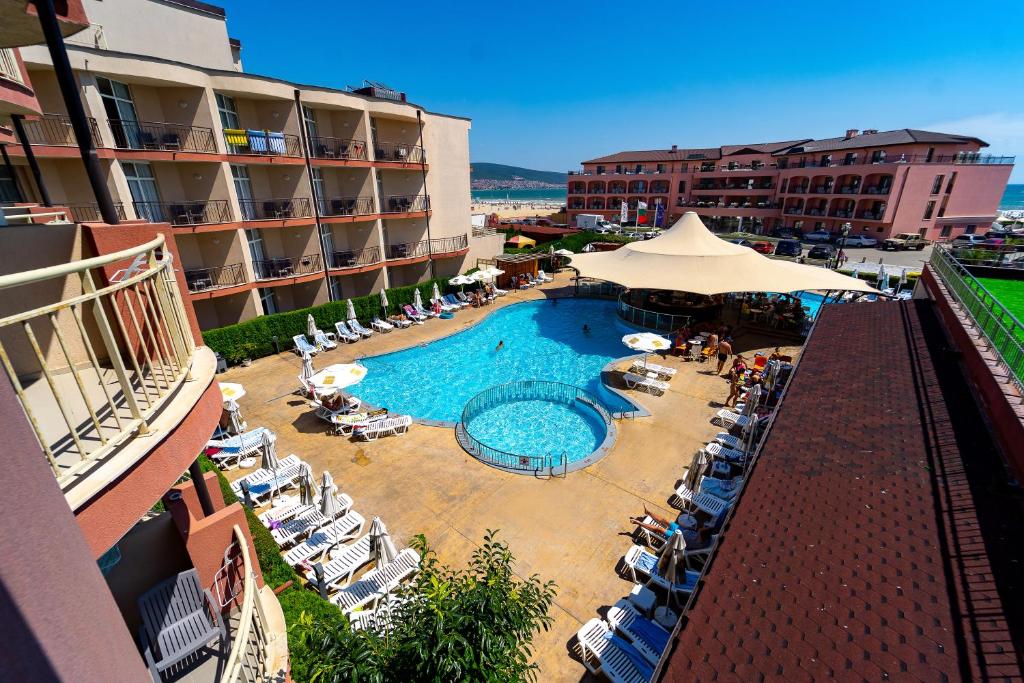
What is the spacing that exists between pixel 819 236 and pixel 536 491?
55.9 metres

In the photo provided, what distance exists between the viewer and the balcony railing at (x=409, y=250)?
89.0ft

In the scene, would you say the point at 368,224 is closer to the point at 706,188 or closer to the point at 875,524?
the point at 875,524

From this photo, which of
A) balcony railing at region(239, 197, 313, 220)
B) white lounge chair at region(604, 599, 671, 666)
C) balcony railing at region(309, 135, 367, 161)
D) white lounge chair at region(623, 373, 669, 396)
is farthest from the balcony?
balcony railing at region(309, 135, 367, 161)

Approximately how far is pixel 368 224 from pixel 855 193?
5727cm

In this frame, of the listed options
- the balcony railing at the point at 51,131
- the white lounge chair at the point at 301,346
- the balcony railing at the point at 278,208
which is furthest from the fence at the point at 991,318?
the balcony railing at the point at 51,131

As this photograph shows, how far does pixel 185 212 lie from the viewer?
1866cm

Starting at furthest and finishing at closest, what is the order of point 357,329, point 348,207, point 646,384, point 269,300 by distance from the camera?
point 348,207, point 269,300, point 357,329, point 646,384

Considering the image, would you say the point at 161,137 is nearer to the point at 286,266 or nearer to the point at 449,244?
the point at 286,266

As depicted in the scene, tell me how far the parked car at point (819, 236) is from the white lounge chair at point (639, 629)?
56763 millimetres

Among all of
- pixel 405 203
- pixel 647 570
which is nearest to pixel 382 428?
pixel 647 570

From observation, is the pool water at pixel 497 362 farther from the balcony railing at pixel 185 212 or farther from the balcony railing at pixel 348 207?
the balcony railing at pixel 185 212

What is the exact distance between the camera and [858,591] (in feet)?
17.2

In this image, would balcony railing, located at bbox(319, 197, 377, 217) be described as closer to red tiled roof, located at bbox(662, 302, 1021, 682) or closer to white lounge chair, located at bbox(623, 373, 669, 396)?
white lounge chair, located at bbox(623, 373, 669, 396)

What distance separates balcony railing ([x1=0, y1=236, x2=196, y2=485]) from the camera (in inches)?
110
